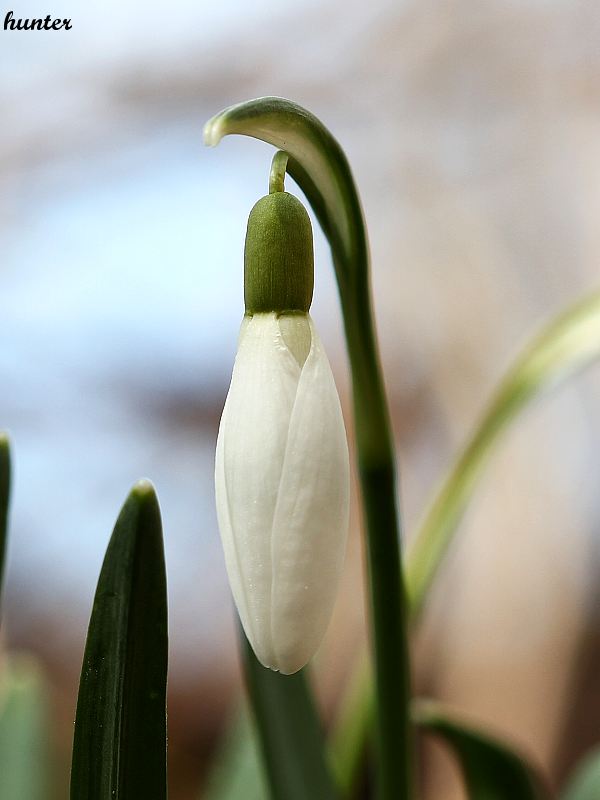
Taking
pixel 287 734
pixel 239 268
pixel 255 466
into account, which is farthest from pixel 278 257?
pixel 239 268

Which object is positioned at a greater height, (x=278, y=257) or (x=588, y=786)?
(x=278, y=257)

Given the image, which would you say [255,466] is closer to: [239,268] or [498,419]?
[498,419]

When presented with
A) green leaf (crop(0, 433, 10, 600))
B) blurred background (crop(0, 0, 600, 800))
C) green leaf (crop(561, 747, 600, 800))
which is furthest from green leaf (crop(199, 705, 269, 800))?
blurred background (crop(0, 0, 600, 800))

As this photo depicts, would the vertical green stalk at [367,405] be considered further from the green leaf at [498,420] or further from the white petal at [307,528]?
the green leaf at [498,420]

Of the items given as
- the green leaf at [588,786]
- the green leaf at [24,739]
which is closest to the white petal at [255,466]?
the green leaf at [588,786]

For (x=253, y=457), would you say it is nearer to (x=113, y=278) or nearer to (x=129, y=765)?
(x=129, y=765)

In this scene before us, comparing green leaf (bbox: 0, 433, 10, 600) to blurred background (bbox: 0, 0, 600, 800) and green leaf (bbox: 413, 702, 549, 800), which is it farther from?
blurred background (bbox: 0, 0, 600, 800)
